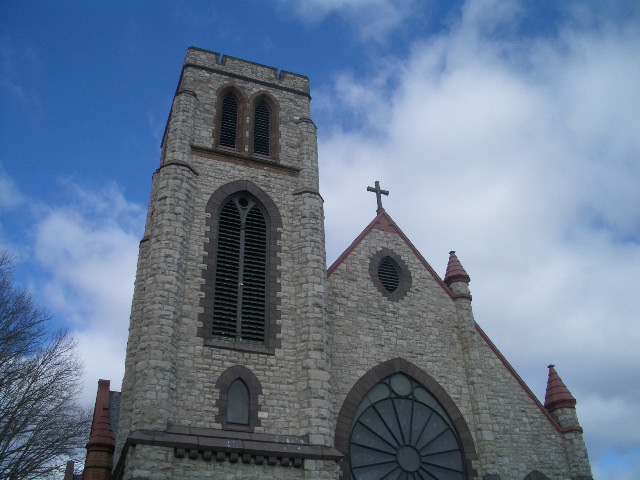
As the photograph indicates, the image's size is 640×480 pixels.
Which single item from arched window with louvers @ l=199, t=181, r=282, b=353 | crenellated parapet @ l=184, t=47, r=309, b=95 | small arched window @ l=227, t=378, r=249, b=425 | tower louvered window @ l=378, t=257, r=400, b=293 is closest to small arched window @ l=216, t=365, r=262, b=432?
small arched window @ l=227, t=378, r=249, b=425

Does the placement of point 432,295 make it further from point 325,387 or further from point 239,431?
point 239,431

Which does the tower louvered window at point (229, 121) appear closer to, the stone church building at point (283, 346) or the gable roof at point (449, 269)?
the stone church building at point (283, 346)

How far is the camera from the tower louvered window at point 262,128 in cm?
1913

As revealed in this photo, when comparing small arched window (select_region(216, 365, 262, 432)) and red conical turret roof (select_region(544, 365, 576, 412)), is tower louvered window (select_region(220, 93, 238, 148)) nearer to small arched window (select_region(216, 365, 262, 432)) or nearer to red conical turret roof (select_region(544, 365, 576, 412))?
small arched window (select_region(216, 365, 262, 432))

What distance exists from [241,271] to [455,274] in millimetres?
6687

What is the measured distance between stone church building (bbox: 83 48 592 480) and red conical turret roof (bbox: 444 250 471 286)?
0.06m

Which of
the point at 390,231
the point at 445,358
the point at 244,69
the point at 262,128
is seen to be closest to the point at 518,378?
the point at 445,358

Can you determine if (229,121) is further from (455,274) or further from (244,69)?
(455,274)

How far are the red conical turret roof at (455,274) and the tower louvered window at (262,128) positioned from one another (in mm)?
6481

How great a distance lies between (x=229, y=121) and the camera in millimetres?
19234

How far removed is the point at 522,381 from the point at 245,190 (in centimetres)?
940

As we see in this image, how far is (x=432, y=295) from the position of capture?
1844cm

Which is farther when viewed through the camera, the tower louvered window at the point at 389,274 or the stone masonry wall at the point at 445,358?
the tower louvered window at the point at 389,274

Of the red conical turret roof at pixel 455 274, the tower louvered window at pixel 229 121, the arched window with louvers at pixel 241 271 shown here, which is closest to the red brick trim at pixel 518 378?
the red conical turret roof at pixel 455 274
